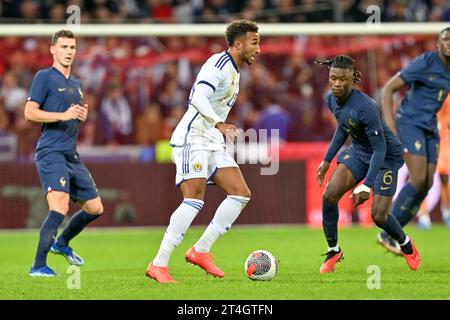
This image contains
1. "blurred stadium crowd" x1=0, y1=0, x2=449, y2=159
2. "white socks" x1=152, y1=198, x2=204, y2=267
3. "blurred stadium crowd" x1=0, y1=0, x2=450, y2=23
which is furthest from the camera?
"blurred stadium crowd" x1=0, y1=0, x2=450, y2=23

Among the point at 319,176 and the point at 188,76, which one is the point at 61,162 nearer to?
the point at 319,176

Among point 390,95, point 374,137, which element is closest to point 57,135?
point 374,137

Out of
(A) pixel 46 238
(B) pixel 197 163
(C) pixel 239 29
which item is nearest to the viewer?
(B) pixel 197 163

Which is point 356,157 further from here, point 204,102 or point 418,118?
point 418,118

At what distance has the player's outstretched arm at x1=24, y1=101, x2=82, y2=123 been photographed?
9.86m

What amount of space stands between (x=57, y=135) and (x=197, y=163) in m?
1.82

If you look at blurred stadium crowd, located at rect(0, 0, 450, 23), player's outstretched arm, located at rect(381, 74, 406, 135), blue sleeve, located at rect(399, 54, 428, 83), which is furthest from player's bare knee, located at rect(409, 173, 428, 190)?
blurred stadium crowd, located at rect(0, 0, 450, 23)

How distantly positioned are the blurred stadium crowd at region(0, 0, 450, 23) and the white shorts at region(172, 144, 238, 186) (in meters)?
9.17

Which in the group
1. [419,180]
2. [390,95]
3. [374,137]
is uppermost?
[390,95]

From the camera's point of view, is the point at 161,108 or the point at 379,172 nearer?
the point at 379,172

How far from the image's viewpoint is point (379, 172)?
396 inches

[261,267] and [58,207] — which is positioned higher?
[58,207]

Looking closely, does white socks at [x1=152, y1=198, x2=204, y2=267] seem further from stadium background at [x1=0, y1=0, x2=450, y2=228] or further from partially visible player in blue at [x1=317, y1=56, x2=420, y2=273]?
stadium background at [x1=0, y1=0, x2=450, y2=228]

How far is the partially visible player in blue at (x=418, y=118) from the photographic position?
11352mm
